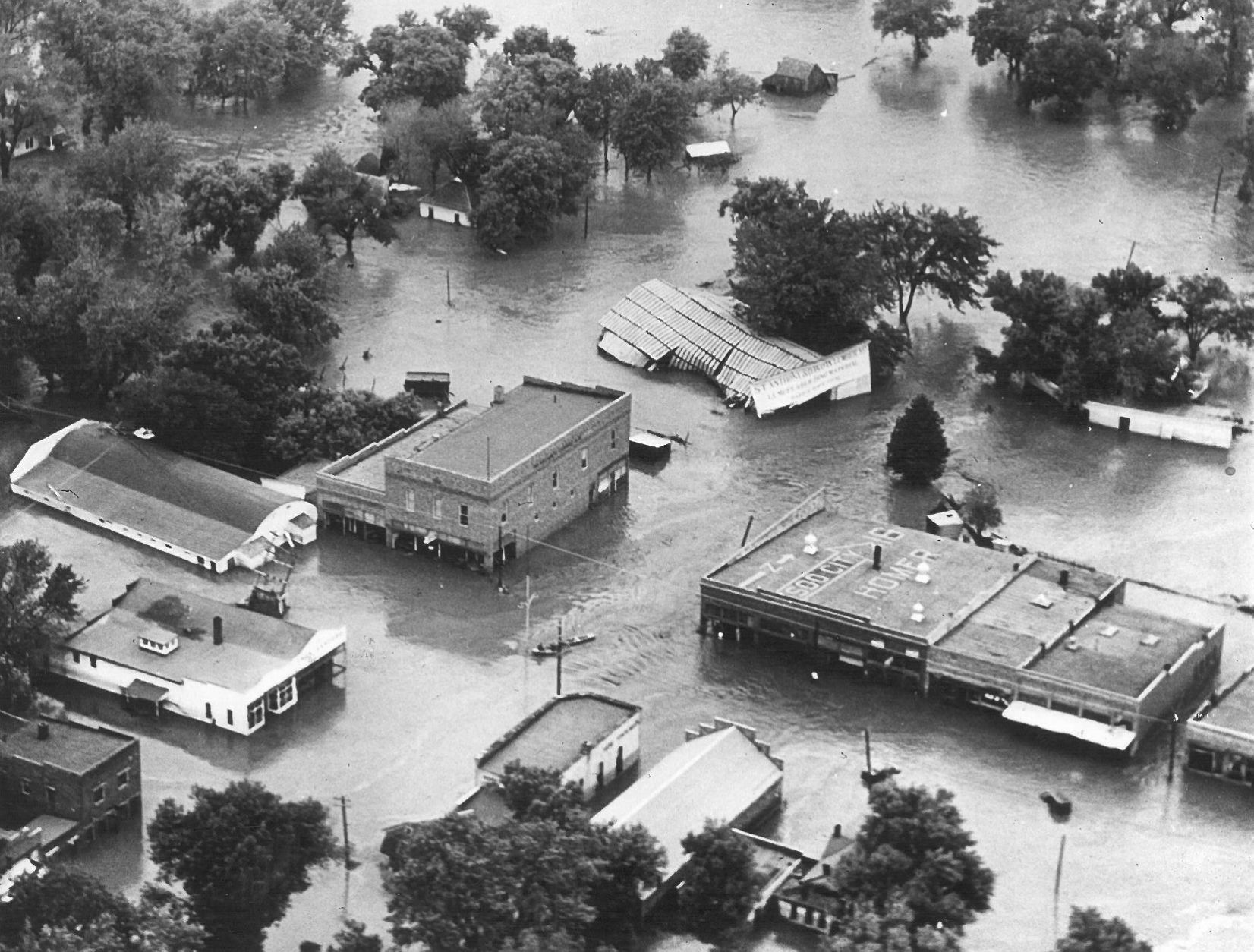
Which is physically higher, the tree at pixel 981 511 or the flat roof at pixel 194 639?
the tree at pixel 981 511

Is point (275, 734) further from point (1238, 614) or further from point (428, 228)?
point (428, 228)

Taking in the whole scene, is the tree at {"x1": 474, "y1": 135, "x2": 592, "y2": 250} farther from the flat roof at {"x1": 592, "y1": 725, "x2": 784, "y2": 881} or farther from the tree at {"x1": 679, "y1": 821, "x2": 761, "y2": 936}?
the tree at {"x1": 679, "y1": 821, "x2": 761, "y2": 936}

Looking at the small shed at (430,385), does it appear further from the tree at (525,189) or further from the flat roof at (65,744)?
the flat roof at (65,744)

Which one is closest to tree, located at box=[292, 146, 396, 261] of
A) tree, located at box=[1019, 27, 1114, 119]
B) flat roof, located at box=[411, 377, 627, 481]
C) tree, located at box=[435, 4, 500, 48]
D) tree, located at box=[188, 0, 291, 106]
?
tree, located at box=[188, 0, 291, 106]

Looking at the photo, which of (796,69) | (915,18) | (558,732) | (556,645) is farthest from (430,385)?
(915,18)

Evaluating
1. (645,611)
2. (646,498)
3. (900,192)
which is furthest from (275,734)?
(900,192)

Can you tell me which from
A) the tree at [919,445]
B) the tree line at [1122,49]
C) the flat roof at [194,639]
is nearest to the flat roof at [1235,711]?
the tree at [919,445]

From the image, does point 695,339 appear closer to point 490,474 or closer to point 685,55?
point 490,474
